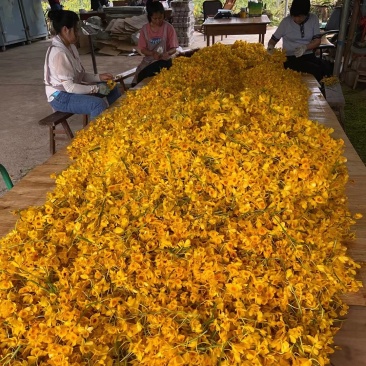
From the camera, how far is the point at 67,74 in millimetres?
3686

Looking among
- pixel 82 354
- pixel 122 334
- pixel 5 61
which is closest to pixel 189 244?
pixel 122 334

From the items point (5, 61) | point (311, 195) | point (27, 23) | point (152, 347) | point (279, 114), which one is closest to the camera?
point (152, 347)

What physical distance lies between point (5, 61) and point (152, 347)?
10955 mm

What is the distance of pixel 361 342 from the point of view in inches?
49.0

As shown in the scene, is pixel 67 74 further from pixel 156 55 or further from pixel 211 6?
pixel 211 6

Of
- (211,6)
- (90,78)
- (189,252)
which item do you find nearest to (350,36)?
(90,78)

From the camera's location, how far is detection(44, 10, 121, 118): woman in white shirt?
3.60 metres

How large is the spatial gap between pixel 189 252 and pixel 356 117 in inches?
198

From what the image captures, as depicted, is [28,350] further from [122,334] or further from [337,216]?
[337,216]

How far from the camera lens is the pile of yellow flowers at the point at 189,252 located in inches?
41.2

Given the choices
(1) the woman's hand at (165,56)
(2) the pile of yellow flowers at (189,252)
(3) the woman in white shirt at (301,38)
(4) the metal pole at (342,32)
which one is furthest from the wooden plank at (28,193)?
(4) the metal pole at (342,32)

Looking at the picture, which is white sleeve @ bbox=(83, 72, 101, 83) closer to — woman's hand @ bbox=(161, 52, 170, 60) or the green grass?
woman's hand @ bbox=(161, 52, 170, 60)

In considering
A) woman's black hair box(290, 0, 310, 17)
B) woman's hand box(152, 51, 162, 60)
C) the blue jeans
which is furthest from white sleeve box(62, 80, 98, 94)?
woman's black hair box(290, 0, 310, 17)

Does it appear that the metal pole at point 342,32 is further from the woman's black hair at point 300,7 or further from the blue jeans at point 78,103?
the blue jeans at point 78,103
